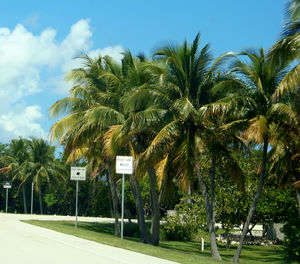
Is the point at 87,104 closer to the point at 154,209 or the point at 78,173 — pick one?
the point at 78,173

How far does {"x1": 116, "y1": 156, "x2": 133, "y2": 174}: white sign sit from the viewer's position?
57.7ft

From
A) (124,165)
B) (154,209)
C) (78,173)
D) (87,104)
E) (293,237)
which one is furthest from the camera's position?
(87,104)

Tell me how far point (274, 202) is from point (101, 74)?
13836mm

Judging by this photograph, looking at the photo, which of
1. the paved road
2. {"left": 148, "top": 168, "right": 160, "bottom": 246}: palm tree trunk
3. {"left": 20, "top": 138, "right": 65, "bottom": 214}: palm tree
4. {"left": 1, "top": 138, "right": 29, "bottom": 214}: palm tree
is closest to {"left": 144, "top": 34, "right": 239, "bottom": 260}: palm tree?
{"left": 148, "top": 168, "right": 160, "bottom": 246}: palm tree trunk

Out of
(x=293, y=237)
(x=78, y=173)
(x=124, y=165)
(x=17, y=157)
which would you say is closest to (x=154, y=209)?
(x=78, y=173)

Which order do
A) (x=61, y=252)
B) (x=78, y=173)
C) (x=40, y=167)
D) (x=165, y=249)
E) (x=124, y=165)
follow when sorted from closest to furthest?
(x=61, y=252) → (x=165, y=249) → (x=124, y=165) → (x=78, y=173) → (x=40, y=167)

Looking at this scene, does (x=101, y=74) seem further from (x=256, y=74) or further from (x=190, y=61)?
(x=256, y=74)

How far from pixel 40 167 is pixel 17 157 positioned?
5.16 m

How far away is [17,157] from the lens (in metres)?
62.7

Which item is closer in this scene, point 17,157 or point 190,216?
point 190,216

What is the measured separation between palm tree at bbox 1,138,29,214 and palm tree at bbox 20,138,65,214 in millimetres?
1216

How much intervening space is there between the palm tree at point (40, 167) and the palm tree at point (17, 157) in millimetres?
1216

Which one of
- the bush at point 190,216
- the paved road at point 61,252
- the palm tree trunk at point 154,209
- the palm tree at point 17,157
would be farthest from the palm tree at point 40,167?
the paved road at point 61,252

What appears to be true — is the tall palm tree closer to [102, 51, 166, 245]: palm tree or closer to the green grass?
[102, 51, 166, 245]: palm tree
